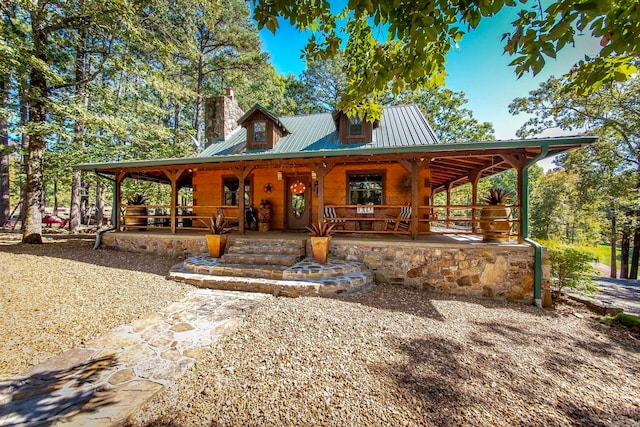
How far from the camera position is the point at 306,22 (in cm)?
288

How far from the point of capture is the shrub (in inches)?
211

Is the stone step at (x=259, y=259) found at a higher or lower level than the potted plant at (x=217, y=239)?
lower

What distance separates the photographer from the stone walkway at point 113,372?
6.70 ft

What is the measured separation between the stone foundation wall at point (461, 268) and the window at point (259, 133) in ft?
21.4

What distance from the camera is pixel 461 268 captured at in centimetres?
539

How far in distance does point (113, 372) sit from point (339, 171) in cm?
725

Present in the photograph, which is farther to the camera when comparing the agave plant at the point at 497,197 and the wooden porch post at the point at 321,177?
the wooden porch post at the point at 321,177

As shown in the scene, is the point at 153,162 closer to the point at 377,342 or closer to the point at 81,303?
the point at 81,303

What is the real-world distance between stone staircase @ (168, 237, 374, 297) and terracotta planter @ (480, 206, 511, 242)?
2.79 metres

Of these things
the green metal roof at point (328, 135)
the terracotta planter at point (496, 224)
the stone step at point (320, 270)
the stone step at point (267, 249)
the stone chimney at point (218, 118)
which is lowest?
the stone step at point (320, 270)

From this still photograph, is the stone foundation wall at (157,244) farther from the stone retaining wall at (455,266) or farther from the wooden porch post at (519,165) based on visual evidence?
the wooden porch post at (519,165)

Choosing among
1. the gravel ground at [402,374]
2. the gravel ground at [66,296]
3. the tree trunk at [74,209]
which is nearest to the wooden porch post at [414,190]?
the gravel ground at [402,374]

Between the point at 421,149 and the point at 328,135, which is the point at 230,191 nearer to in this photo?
the point at 328,135

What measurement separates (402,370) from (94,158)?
→ 14.0 metres
